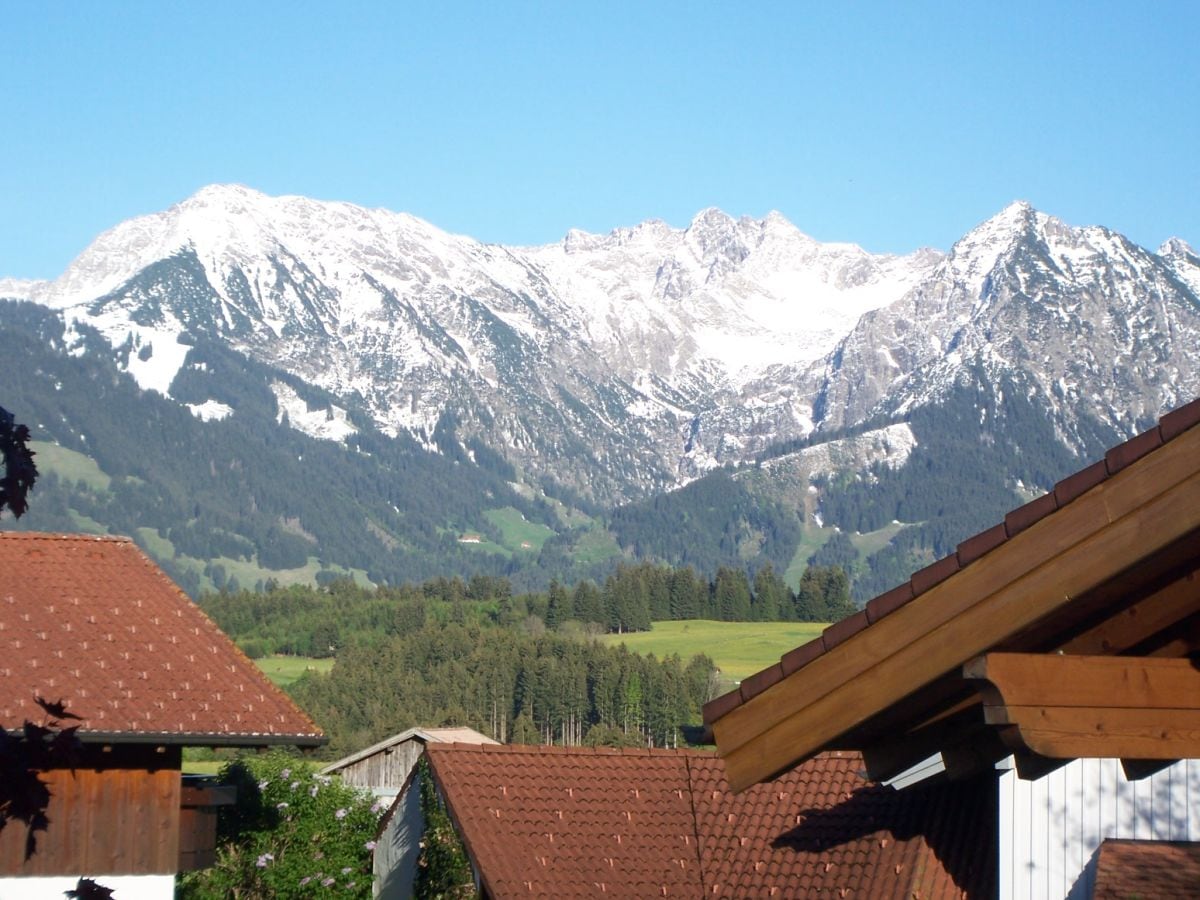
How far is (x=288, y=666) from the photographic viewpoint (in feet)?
497

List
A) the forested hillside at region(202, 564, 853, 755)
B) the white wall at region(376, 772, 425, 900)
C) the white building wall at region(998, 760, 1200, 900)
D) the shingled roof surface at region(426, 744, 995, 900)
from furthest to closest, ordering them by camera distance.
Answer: the forested hillside at region(202, 564, 853, 755)
the white wall at region(376, 772, 425, 900)
the shingled roof surface at region(426, 744, 995, 900)
the white building wall at region(998, 760, 1200, 900)

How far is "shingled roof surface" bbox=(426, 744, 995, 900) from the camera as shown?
18.1 m

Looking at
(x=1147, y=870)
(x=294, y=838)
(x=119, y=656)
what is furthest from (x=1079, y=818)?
(x=294, y=838)

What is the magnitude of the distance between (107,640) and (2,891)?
3.22 meters

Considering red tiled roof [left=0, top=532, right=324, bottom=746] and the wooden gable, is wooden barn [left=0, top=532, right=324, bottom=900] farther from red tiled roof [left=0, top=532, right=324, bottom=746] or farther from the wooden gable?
the wooden gable

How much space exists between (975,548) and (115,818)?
1717cm

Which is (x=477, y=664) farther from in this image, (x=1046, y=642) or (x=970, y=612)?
(x=970, y=612)

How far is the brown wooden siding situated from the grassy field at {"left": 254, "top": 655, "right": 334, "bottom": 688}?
384 ft

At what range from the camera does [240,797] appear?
2848 centimetres

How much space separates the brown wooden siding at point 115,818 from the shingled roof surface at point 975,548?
621 inches

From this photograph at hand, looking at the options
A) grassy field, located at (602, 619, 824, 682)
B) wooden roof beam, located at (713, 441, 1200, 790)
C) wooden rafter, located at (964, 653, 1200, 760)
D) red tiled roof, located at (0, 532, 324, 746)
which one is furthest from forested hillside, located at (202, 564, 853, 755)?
wooden rafter, located at (964, 653, 1200, 760)

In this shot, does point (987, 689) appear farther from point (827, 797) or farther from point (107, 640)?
point (107, 640)

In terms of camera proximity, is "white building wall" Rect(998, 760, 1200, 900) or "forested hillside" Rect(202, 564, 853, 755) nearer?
"white building wall" Rect(998, 760, 1200, 900)

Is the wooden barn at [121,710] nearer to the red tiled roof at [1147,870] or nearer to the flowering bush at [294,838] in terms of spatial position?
the flowering bush at [294,838]
